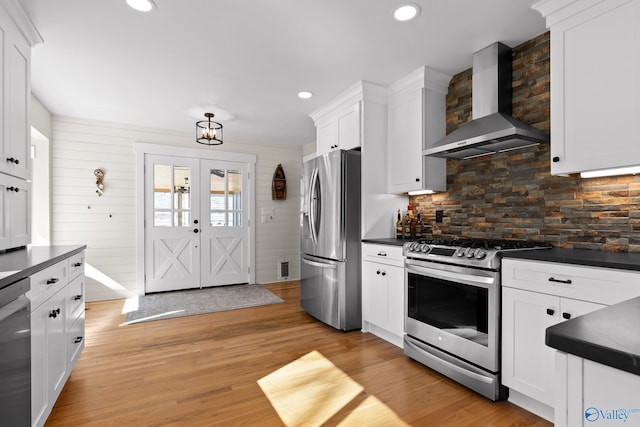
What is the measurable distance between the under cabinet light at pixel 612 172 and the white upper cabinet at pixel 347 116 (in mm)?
1907

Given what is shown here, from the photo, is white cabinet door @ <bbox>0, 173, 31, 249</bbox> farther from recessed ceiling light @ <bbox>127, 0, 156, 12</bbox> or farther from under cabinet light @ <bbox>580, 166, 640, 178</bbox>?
under cabinet light @ <bbox>580, 166, 640, 178</bbox>

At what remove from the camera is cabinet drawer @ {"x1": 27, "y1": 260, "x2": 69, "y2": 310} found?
1588mm

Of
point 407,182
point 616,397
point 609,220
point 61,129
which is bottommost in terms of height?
point 616,397

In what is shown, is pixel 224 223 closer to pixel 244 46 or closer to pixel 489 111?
pixel 244 46

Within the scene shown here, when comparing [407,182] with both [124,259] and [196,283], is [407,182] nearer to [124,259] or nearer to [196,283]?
[196,283]

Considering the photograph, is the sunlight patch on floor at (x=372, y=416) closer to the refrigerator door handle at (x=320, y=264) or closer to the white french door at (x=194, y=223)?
the refrigerator door handle at (x=320, y=264)

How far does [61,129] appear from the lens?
175 inches

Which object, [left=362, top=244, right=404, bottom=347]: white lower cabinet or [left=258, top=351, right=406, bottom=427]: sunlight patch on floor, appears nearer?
[left=258, top=351, right=406, bottom=427]: sunlight patch on floor

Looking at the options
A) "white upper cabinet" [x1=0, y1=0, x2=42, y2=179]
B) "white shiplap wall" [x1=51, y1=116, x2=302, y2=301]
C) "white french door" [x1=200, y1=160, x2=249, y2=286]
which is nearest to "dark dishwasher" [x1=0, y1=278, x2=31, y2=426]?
"white upper cabinet" [x1=0, y1=0, x2=42, y2=179]

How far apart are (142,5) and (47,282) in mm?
1799

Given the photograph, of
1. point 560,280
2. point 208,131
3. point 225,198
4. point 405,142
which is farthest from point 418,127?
point 225,198

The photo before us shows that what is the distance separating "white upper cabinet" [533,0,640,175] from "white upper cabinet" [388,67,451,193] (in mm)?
1125

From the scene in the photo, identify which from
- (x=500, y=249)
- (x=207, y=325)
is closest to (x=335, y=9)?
(x=500, y=249)

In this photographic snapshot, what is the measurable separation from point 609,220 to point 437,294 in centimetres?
119
